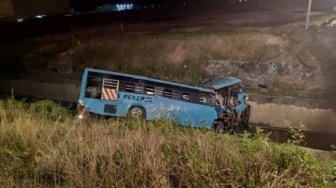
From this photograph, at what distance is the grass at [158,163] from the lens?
19.0ft

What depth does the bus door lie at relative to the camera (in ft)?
50.9

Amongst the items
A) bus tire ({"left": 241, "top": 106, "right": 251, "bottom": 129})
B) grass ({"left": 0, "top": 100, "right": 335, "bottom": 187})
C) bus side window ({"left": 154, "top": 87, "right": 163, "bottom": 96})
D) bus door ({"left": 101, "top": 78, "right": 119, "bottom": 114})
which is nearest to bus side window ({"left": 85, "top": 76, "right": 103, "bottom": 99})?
bus door ({"left": 101, "top": 78, "right": 119, "bottom": 114})

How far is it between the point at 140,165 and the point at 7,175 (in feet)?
6.33

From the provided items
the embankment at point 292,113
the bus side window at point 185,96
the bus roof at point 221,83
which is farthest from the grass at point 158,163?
the embankment at point 292,113

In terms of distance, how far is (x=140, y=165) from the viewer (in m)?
5.94

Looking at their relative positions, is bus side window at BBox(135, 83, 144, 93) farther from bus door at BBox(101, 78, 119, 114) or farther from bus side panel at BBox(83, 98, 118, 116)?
bus side panel at BBox(83, 98, 118, 116)

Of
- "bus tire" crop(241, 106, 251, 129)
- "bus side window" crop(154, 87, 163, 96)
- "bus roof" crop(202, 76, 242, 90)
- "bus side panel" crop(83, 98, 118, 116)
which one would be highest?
"bus roof" crop(202, 76, 242, 90)

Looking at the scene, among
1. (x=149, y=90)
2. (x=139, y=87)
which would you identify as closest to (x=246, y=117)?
(x=149, y=90)

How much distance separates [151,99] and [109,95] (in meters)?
1.55

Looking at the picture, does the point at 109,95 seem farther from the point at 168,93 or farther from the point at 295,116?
the point at 295,116

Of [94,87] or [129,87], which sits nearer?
[94,87]

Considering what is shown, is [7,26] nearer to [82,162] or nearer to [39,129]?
[39,129]

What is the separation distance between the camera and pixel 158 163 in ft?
19.5

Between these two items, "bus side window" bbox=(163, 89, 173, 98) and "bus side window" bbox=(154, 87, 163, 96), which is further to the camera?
"bus side window" bbox=(163, 89, 173, 98)
